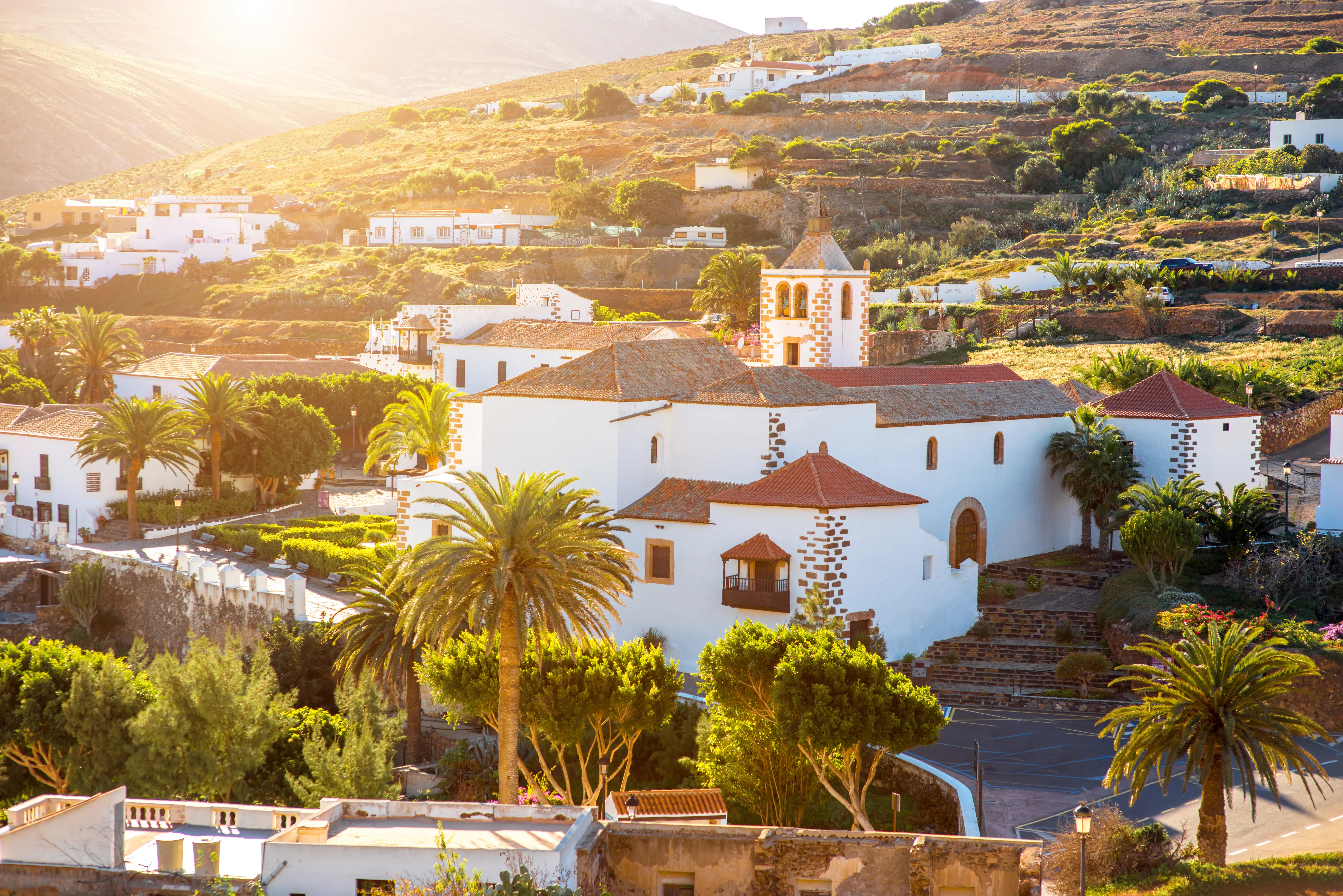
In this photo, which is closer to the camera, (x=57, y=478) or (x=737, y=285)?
(x=57, y=478)

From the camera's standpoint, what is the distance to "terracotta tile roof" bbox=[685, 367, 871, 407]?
34.9m

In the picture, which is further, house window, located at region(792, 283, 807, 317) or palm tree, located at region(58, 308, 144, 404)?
palm tree, located at region(58, 308, 144, 404)

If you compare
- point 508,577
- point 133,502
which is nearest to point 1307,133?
point 133,502

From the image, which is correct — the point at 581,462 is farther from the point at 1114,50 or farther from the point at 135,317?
the point at 1114,50

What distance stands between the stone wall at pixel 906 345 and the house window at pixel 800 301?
19.7m

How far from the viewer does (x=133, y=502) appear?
4888cm

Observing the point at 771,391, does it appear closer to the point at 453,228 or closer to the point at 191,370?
the point at 191,370

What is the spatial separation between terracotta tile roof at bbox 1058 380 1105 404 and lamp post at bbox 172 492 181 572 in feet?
86.4

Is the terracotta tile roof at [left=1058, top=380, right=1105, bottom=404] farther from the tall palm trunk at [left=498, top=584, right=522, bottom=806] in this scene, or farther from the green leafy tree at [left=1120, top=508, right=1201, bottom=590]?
the tall palm trunk at [left=498, top=584, right=522, bottom=806]

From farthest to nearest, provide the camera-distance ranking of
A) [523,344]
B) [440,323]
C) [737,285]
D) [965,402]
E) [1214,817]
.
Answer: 1. [440,323]
2. [737,285]
3. [523,344]
4. [965,402]
5. [1214,817]

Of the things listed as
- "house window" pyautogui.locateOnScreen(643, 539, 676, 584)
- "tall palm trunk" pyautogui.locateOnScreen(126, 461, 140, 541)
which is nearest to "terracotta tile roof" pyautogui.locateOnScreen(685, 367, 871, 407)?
"house window" pyautogui.locateOnScreen(643, 539, 676, 584)

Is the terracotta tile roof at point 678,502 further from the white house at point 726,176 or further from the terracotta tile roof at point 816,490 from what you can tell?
the white house at point 726,176

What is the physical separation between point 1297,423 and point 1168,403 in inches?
406

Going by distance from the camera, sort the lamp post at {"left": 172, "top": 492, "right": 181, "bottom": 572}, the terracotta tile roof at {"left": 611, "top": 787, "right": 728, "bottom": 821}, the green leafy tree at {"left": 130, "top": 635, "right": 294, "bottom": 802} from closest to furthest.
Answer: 1. the terracotta tile roof at {"left": 611, "top": 787, "right": 728, "bottom": 821}
2. the green leafy tree at {"left": 130, "top": 635, "right": 294, "bottom": 802}
3. the lamp post at {"left": 172, "top": 492, "right": 181, "bottom": 572}
